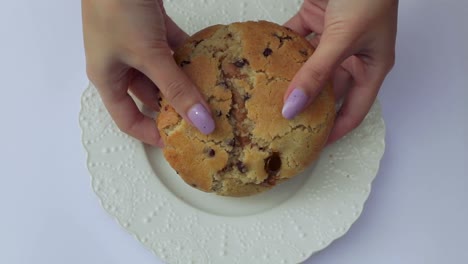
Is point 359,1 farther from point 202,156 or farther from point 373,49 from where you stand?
point 202,156

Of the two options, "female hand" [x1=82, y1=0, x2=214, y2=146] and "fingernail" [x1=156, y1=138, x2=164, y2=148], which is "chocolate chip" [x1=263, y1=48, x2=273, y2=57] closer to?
"female hand" [x1=82, y1=0, x2=214, y2=146]

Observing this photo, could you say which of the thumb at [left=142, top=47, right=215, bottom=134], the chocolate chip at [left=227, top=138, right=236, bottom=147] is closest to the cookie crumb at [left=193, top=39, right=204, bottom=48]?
the thumb at [left=142, top=47, right=215, bottom=134]

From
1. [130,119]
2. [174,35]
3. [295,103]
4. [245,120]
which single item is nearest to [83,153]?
[130,119]

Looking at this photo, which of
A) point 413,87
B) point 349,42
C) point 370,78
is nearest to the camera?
point 349,42

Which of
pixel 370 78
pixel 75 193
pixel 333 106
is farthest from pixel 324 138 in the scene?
pixel 75 193

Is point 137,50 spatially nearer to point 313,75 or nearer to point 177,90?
point 177,90

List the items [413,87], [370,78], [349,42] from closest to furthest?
1. [349,42]
2. [370,78]
3. [413,87]

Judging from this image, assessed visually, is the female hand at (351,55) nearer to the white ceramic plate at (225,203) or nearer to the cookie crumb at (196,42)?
the white ceramic plate at (225,203)
